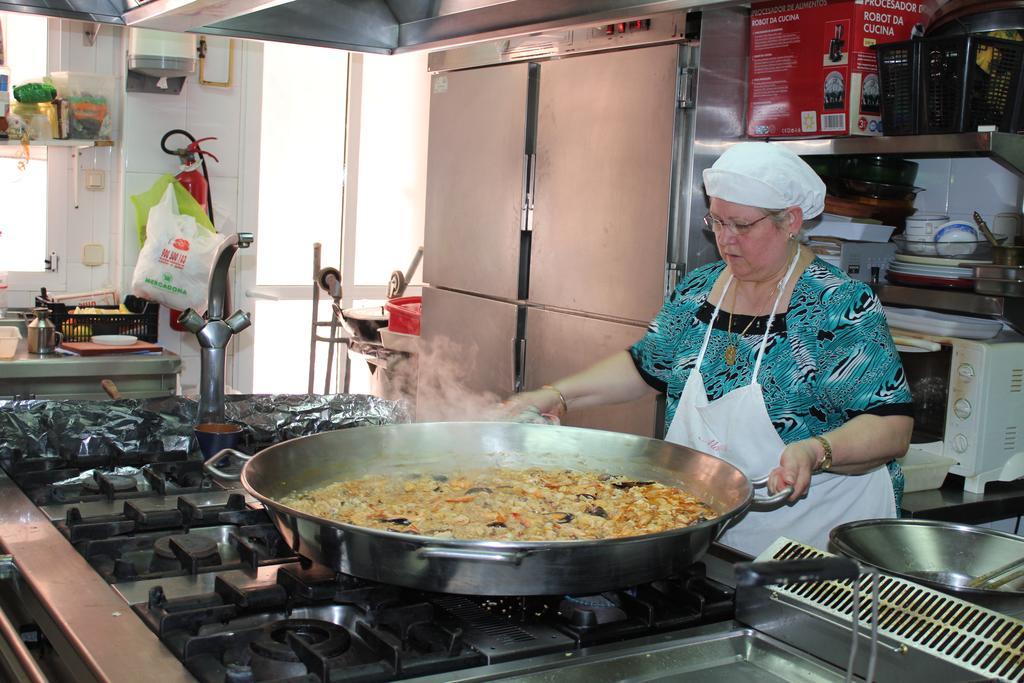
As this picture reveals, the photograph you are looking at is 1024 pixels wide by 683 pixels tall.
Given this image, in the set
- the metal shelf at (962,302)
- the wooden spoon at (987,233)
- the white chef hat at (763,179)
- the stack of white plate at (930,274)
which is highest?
the white chef hat at (763,179)

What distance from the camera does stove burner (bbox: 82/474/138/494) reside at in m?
2.05

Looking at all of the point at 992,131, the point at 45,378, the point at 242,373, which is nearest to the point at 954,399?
the point at 992,131

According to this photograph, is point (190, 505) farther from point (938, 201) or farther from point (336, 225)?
point (336, 225)

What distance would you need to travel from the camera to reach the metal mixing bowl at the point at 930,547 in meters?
1.52

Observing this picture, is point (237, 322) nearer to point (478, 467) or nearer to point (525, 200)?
point (478, 467)

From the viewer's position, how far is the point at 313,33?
92.8 inches

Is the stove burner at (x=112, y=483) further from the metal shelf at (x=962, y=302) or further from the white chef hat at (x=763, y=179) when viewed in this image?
the metal shelf at (x=962, y=302)

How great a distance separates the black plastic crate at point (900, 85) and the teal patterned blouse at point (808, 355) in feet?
2.48

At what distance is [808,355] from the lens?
7.41 ft

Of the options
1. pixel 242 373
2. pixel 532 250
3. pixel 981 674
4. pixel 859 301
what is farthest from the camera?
pixel 242 373

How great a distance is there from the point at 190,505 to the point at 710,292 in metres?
1.30

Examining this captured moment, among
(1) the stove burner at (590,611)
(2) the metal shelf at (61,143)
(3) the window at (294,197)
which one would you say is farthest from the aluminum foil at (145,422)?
(3) the window at (294,197)

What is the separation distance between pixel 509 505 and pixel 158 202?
3.67 m

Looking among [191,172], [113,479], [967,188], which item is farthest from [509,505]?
[191,172]
